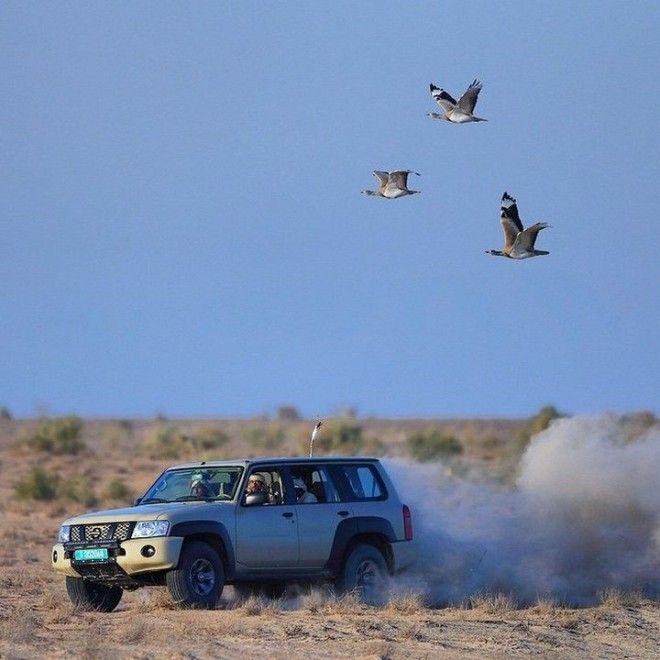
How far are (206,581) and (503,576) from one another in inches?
205

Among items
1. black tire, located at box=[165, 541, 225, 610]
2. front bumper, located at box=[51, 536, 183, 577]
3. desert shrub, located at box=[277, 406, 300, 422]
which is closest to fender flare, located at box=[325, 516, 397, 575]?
black tire, located at box=[165, 541, 225, 610]

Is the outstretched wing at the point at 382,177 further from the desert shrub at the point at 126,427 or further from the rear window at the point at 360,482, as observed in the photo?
the desert shrub at the point at 126,427

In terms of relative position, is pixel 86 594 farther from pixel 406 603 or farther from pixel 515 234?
pixel 515 234

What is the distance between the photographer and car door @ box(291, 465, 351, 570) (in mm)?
18484

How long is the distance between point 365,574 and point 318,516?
983 mm

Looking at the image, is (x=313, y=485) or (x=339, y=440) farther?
(x=339, y=440)

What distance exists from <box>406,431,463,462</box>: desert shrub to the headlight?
29.1 meters

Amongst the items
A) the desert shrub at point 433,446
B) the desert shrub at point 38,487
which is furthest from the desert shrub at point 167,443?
the desert shrub at point 38,487

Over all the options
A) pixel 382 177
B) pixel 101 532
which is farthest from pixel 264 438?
pixel 101 532

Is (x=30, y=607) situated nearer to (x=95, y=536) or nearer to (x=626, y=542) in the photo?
(x=95, y=536)

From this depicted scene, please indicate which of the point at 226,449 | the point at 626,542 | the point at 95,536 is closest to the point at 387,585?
the point at 95,536

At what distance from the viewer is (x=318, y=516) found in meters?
18.7

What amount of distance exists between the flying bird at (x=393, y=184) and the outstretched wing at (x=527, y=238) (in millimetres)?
2049

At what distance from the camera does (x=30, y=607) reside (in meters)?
19.1
